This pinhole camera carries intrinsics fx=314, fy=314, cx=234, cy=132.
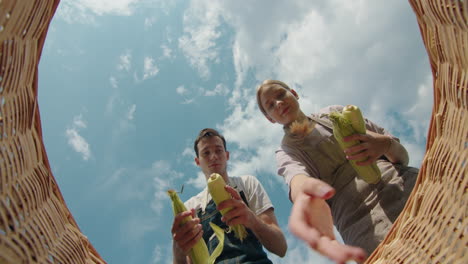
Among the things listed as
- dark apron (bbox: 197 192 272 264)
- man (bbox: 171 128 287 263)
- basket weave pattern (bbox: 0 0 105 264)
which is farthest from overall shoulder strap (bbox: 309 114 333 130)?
basket weave pattern (bbox: 0 0 105 264)

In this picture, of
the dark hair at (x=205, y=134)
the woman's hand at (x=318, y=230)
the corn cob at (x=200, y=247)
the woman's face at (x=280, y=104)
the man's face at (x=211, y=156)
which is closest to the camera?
the woman's hand at (x=318, y=230)

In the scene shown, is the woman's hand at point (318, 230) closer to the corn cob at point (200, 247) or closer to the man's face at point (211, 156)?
the corn cob at point (200, 247)

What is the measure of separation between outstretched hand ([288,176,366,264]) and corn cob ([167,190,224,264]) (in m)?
0.70

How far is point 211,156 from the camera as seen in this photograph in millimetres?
1814

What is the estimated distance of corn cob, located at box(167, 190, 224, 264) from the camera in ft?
4.09

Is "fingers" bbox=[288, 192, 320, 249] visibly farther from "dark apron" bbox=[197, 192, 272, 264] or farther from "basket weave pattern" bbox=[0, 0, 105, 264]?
"dark apron" bbox=[197, 192, 272, 264]

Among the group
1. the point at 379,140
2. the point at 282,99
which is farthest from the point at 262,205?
the point at 379,140

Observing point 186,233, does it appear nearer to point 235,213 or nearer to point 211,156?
point 235,213

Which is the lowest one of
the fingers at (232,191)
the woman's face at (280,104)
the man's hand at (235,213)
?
the man's hand at (235,213)

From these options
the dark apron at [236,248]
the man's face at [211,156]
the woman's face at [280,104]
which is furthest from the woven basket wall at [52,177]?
the man's face at [211,156]

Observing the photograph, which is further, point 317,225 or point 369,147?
point 369,147

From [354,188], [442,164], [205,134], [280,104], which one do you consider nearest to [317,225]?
[442,164]

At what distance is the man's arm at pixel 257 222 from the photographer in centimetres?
123

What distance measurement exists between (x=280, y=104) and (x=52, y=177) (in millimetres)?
959
